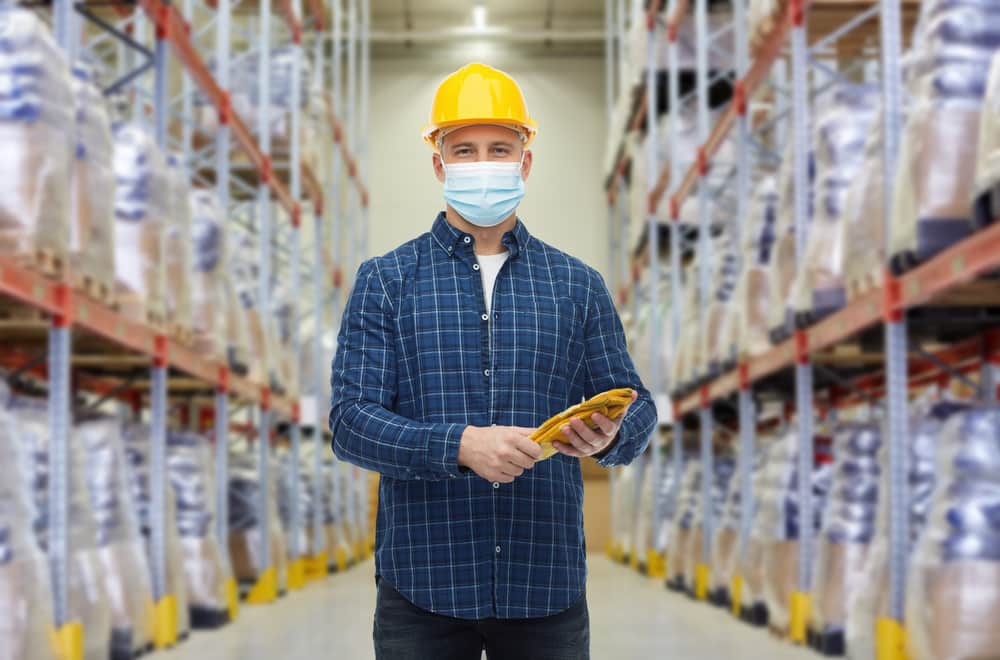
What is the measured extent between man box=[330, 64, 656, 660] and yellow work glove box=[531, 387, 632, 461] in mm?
46

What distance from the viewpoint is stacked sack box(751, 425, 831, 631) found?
782 cm

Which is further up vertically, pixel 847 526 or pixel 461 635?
pixel 461 635

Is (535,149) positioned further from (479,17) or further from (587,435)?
(587,435)

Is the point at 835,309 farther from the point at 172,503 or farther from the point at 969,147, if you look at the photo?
the point at 172,503

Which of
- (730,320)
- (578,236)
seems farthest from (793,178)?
(578,236)

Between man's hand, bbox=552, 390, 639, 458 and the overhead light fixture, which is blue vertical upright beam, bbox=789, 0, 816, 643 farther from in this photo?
the overhead light fixture

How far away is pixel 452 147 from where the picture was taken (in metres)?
2.29

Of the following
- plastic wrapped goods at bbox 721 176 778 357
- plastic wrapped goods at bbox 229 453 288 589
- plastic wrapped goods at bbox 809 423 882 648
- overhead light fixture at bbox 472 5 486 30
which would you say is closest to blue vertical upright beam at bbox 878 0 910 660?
plastic wrapped goods at bbox 809 423 882 648

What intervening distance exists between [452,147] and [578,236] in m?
20.7

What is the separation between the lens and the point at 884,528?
5.84 metres

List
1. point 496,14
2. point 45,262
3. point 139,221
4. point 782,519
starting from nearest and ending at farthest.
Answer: point 45,262 → point 139,221 → point 782,519 → point 496,14

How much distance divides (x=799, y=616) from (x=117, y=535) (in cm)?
374

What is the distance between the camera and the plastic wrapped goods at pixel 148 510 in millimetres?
7750

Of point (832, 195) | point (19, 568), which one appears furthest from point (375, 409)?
point (832, 195)
